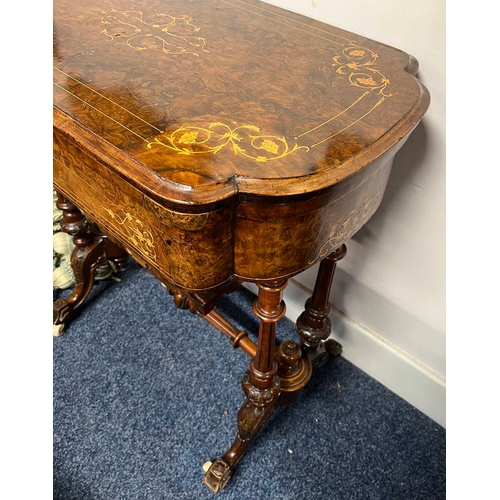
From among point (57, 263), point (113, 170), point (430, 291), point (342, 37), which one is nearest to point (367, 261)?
point (430, 291)

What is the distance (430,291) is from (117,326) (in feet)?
3.22

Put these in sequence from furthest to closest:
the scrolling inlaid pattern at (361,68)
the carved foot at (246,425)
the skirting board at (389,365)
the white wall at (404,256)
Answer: the skirting board at (389,365) < the carved foot at (246,425) < the white wall at (404,256) < the scrolling inlaid pattern at (361,68)

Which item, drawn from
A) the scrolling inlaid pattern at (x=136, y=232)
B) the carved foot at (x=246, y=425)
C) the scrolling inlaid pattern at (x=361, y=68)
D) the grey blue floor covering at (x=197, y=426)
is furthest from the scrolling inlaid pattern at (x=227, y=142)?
the grey blue floor covering at (x=197, y=426)

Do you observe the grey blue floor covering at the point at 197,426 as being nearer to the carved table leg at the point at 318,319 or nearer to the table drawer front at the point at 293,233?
the carved table leg at the point at 318,319

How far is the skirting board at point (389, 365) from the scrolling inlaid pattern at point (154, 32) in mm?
831

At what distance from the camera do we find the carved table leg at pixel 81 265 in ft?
4.70

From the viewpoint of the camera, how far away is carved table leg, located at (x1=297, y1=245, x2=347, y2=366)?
1.19 meters

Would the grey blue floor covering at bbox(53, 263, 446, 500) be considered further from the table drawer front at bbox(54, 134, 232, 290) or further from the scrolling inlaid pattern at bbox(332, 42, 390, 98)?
the scrolling inlaid pattern at bbox(332, 42, 390, 98)

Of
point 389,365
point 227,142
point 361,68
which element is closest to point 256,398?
→ point 389,365

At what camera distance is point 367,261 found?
130 cm

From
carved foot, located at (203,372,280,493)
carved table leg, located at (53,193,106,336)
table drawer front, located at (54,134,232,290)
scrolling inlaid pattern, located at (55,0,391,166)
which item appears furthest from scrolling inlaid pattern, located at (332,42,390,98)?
carved table leg, located at (53,193,106,336)

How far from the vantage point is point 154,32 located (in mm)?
993

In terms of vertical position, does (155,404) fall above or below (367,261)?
below
